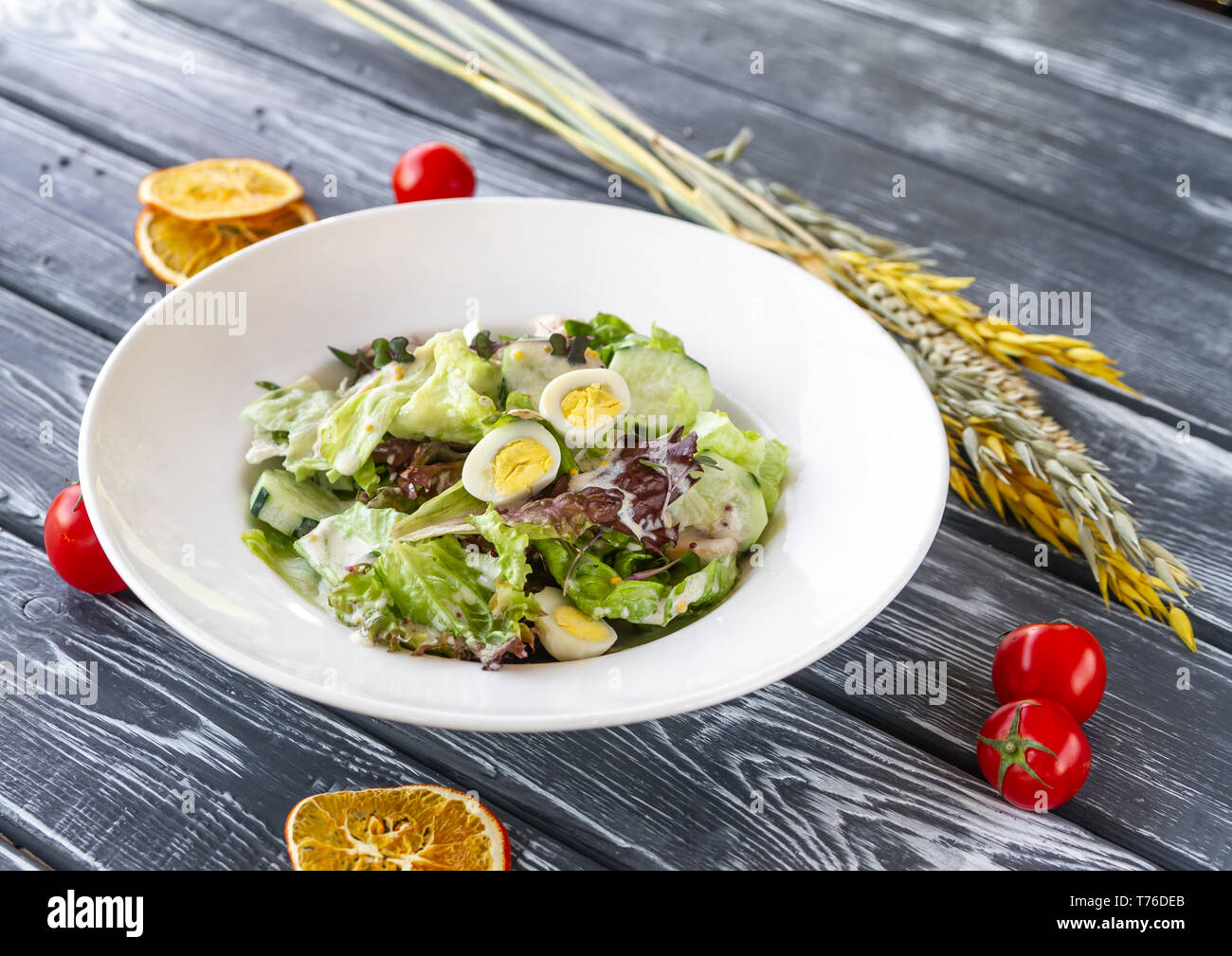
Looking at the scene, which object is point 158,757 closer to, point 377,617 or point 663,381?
point 377,617

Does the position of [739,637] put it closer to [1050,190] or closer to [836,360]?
[836,360]

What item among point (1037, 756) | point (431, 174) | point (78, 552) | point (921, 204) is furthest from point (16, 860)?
point (921, 204)

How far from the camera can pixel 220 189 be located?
316 cm

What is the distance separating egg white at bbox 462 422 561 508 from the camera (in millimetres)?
2076

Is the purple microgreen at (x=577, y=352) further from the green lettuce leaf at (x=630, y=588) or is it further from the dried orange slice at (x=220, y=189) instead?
the dried orange slice at (x=220, y=189)

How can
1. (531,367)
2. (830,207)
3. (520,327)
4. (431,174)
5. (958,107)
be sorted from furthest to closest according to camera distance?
1. (958,107)
2. (830,207)
3. (431,174)
4. (520,327)
5. (531,367)

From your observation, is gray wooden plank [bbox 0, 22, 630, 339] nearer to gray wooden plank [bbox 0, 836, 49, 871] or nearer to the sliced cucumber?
the sliced cucumber

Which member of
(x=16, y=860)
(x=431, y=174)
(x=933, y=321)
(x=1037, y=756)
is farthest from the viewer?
(x=431, y=174)

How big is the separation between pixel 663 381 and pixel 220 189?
1685 mm

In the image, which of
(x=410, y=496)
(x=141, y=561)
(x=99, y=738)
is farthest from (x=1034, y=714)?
(x=99, y=738)

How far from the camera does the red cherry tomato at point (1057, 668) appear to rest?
81.0 inches

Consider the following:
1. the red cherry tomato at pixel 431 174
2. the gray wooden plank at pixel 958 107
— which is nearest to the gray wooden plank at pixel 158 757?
the red cherry tomato at pixel 431 174

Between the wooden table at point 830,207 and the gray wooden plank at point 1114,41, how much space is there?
0.05 feet

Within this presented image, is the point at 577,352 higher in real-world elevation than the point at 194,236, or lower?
higher
